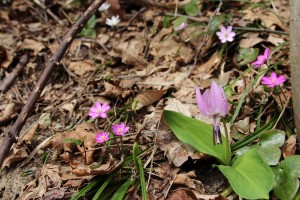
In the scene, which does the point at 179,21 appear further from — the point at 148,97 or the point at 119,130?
the point at 119,130

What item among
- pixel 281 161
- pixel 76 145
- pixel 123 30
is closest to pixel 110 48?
pixel 123 30

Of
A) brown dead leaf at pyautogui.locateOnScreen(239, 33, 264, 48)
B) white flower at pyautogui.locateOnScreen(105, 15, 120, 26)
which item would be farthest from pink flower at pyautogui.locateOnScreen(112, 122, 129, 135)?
white flower at pyautogui.locateOnScreen(105, 15, 120, 26)

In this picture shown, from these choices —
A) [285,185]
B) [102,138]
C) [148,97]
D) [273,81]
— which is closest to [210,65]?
[148,97]

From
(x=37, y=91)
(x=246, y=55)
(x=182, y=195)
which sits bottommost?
(x=182, y=195)

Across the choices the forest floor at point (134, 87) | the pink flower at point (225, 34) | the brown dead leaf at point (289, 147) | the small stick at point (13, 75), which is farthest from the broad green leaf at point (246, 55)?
the small stick at point (13, 75)

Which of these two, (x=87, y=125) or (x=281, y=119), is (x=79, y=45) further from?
(x=281, y=119)
